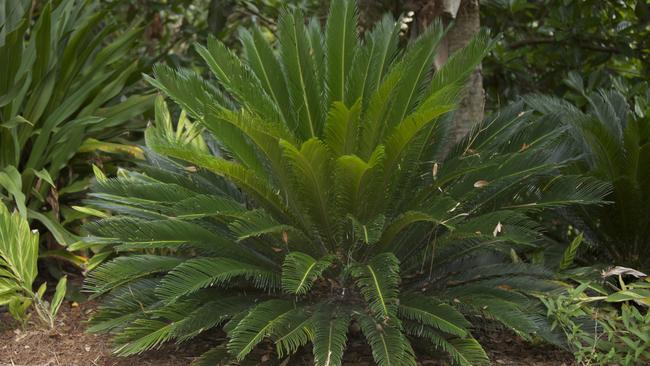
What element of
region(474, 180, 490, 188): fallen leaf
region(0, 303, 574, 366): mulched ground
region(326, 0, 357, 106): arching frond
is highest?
region(326, 0, 357, 106): arching frond

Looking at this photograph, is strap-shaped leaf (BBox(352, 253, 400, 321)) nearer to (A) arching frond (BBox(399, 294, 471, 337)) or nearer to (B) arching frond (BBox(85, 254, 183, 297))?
(A) arching frond (BBox(399, 294, 471, 337))

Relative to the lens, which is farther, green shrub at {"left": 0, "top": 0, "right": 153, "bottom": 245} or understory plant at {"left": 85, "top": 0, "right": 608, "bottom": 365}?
green shrub at {"left": 0, "top": 0, "right": 153, "bottom": 245}

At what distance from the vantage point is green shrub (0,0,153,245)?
5.21 meters

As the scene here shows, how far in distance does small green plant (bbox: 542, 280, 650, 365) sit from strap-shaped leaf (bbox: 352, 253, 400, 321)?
720 mm

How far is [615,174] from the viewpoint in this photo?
465cm

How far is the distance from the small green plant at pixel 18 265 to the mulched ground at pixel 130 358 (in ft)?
0.45

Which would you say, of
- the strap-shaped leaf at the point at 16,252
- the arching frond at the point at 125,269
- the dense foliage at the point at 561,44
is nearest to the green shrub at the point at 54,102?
the strap-shaped leaf at the point at 16,252

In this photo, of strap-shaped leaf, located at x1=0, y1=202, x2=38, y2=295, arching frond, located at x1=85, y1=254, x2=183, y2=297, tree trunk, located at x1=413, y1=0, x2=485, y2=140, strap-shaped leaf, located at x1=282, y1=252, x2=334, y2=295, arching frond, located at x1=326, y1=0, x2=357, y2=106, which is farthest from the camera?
tree trunk, located at x1=413, y1=0, x2=485, y2=140

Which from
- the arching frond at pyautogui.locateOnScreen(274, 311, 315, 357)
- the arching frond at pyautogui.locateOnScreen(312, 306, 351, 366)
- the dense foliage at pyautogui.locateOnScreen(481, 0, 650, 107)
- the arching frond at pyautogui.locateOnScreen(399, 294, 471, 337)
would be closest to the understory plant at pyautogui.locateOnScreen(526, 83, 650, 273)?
the arching frond at pyautogui.locateOnScreen(399, 294, 471, 337)

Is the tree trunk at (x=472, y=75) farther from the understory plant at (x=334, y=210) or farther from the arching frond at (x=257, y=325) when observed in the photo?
the arching frond at (x=257, y=325)

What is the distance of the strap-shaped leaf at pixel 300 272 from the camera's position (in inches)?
134

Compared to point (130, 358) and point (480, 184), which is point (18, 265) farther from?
point (480, 184)

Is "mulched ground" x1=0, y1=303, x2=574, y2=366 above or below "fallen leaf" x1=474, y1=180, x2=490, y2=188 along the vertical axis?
below

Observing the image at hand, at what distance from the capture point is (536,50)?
738cm
